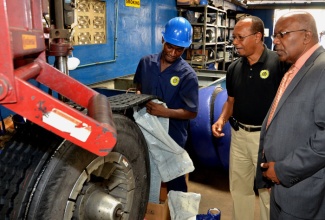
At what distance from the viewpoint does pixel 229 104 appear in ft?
7.98

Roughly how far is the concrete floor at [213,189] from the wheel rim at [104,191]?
1.69 metres

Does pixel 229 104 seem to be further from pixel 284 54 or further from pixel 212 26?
pixel 212 26

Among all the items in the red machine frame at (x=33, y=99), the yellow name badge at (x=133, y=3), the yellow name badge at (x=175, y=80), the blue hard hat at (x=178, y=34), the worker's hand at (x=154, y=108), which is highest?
the yellow name badge at (x=133, y=3)

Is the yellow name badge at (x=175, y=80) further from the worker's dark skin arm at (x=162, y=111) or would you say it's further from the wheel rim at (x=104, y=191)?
the wheel rim at (x=104, y=191)

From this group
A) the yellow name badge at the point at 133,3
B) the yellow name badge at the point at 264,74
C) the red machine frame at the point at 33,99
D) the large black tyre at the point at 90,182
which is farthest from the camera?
the yellow name badge at the point at 133,3

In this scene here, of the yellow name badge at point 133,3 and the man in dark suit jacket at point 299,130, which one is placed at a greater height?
the yellow name badge at point 133,3

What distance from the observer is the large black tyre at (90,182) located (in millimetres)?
905

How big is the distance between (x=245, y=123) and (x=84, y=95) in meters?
1.51

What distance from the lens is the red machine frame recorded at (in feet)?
2.03

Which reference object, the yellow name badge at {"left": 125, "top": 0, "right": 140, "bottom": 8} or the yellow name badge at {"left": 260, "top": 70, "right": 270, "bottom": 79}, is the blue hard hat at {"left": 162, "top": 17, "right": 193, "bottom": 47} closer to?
the yellow name badge at {"left": 260, "top": 70, "right": 270, "bottom": 79}

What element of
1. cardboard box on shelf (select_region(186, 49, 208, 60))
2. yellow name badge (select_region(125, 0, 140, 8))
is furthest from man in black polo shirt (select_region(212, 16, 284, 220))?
cardboard box on shelf (select_region(186, 49, 208, 60))

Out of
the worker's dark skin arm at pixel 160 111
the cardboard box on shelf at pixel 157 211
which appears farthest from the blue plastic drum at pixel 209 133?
the cardboard box on shelf at pixel 157 211

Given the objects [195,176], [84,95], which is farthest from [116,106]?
[195,176]

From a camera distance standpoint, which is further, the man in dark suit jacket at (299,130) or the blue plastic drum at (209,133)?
the blue plastic drum at (209,133)
